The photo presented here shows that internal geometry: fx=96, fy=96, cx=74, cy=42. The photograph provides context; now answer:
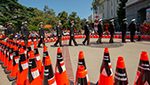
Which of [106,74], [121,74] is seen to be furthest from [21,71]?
[121,74]

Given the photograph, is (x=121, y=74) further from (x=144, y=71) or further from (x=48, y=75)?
(x=48, y=75)

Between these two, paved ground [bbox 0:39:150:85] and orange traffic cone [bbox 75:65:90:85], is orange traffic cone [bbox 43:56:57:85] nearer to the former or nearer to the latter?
orange traffic cone [bbox 75:65:90:85]

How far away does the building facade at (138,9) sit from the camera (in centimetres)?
1614

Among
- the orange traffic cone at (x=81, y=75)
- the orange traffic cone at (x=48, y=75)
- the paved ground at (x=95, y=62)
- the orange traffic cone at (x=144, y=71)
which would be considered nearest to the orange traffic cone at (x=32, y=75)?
the orange traffic cone at (x=48, y=75)

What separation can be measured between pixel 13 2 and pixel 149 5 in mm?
44169

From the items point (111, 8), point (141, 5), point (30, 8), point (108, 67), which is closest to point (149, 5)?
point (141, 5)

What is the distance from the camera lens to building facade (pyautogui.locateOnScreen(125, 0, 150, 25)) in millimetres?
16138

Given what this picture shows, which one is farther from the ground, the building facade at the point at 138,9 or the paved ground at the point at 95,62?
the building facade at the point at 138,9

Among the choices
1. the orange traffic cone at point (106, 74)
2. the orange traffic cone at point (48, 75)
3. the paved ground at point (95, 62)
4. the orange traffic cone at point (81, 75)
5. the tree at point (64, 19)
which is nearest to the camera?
the orange traffic cone at point (81, 75)

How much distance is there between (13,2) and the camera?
3831 centimetres

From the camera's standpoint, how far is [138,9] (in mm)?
17375

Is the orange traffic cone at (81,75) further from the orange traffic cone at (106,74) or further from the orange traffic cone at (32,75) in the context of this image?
the orange traffic cone at (32,75)

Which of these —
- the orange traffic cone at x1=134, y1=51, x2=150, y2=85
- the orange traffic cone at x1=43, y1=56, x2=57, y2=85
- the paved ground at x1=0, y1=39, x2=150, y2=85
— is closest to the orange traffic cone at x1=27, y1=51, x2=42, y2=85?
the orange traffic cone at x1=43, y1=56, x2=57, y2=85

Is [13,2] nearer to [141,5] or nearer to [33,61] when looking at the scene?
[141,5]
